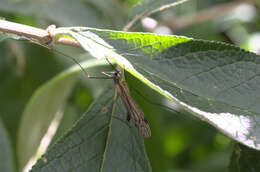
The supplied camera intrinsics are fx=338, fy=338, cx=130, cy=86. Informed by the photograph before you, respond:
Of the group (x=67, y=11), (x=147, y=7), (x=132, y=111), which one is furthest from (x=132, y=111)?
(x=67, y=11)

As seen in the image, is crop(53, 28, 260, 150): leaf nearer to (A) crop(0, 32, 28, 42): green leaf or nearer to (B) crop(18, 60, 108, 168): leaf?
(A) crop(0, 32, 28, 42): green leaf

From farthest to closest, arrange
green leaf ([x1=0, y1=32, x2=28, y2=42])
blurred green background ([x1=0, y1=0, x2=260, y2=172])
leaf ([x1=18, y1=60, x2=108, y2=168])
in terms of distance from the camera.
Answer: blurred green background ([x1=0, y1=0, x2=260, y2=172])
leaf ([x1=18, y1=60, x2=108, y2=168])
green leaf ([x1=0, y1=32, x2=28, y2=42])

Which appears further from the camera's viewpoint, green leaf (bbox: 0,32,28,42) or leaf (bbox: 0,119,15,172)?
leaf (bbox: 0,119,15,172)

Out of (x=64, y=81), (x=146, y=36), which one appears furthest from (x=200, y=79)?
(x=64, y=81)

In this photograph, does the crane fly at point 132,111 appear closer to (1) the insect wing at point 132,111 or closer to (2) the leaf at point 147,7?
(1) the insect wing at point 132,111

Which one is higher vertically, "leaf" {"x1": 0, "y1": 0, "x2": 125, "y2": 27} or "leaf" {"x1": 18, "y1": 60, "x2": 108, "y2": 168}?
"leaf" {"x1": 0, "y1": 0, "x2": 125, "y2": 27}

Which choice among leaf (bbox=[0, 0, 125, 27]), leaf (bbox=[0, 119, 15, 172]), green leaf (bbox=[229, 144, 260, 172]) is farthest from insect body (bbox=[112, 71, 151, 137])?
leaf (bbox=[0, 0, 125, 27])
